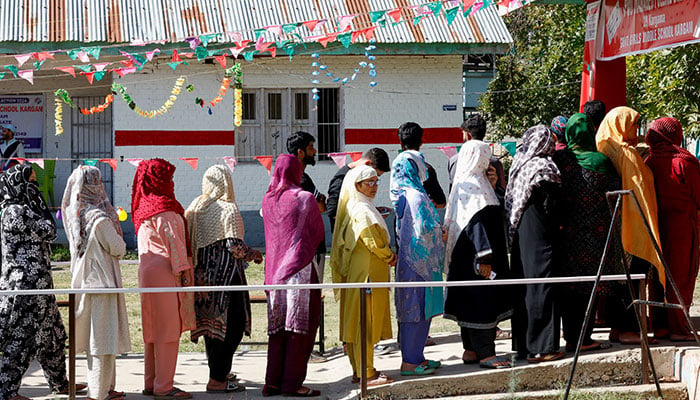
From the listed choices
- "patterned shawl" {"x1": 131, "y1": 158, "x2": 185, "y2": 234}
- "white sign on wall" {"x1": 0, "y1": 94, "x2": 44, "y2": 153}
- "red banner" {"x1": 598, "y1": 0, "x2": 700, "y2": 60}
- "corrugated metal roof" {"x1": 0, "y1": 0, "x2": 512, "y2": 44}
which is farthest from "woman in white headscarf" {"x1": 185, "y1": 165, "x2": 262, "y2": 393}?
"white sign on wall" {"x1": 0, "y1": 94, "x2": 44, "y2": 153}

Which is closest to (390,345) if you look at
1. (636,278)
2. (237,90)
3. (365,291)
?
(365,291)

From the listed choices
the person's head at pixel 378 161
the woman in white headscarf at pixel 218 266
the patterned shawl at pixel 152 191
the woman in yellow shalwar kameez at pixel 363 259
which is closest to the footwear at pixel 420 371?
the woman in yellow shalwar kameez at pixel 363 259

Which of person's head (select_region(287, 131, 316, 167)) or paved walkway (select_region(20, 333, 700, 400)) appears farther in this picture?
person's head (select_region(287, 131, 316, 167))

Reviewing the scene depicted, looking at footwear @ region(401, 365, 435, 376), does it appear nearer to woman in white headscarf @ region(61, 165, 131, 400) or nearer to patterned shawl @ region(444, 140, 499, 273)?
patterned shawl @ region(444, 140, 499, 273)

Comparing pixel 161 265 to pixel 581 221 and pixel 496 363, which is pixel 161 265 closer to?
pixel 496 363

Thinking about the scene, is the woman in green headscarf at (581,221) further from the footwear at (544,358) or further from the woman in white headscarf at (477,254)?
the woman in white headscarf at (477,254)

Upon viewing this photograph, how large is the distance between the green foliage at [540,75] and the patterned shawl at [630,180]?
498 inches

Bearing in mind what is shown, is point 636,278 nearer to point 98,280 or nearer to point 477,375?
point 477,375

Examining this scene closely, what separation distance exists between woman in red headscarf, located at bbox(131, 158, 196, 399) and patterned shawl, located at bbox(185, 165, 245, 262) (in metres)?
0.15

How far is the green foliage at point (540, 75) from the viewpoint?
1977 cm

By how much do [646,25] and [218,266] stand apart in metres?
4.36

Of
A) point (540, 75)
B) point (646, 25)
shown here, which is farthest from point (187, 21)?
point (646, 25)

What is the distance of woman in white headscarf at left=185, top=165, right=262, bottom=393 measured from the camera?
6836 millimetres

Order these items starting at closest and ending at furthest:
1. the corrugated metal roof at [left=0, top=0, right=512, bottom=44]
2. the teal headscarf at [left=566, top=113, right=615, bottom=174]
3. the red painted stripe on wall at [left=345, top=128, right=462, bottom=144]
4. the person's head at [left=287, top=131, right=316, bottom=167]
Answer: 1. the teal headscarf at [left=566, top=113, right=615, bottom=174]
2. the person's head at [left=287, top=131, right=316, bottom=167]
3. the corrugated metal roof at [left=0, top=0, right=512, bottom=44]
4. the red painted stripe on wall at [left=345, top=128, right=462, bottom=144]
